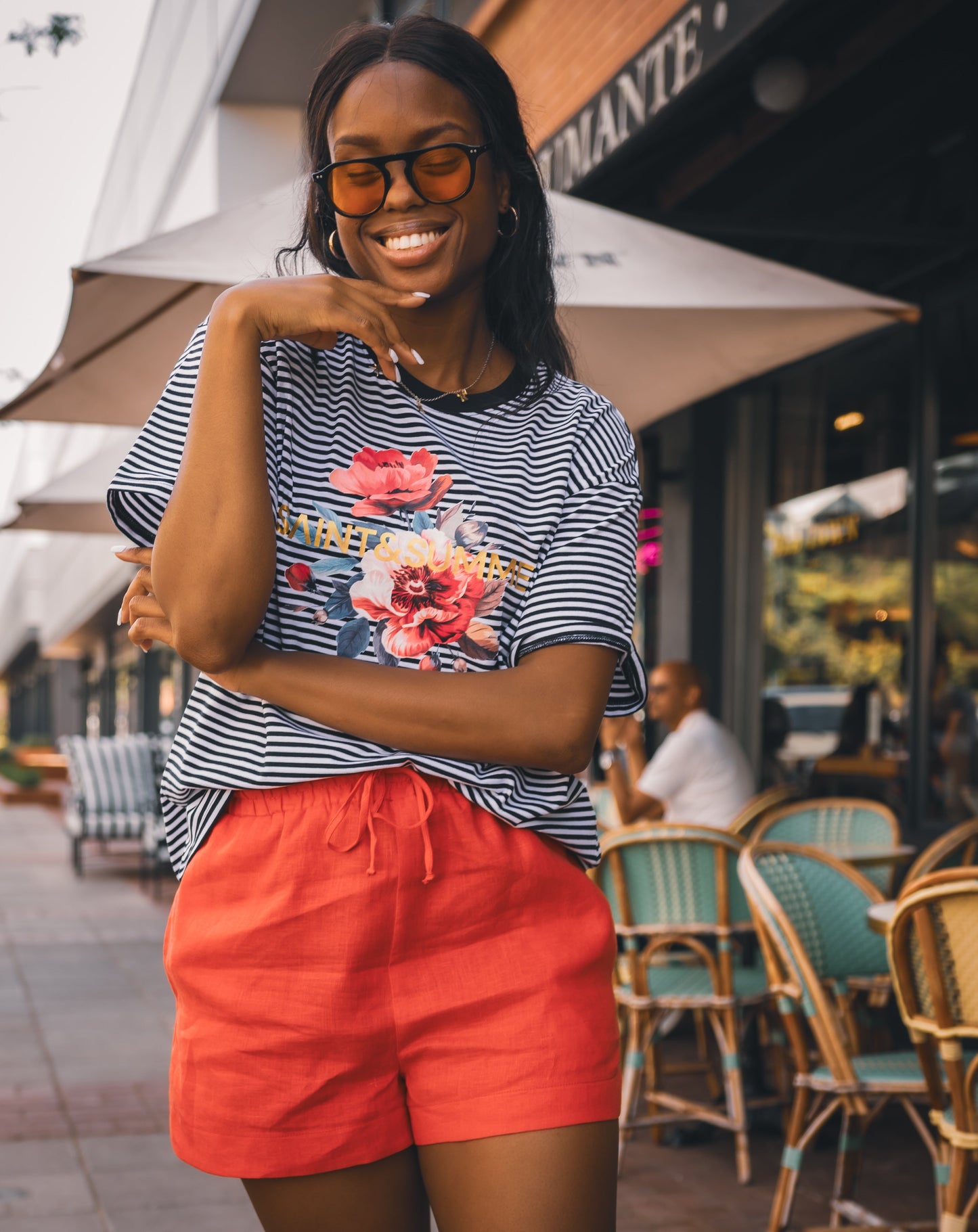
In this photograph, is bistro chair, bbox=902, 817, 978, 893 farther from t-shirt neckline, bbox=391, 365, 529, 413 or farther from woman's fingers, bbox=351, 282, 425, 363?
woman's fingers, bbox=351, 282, 425, 363

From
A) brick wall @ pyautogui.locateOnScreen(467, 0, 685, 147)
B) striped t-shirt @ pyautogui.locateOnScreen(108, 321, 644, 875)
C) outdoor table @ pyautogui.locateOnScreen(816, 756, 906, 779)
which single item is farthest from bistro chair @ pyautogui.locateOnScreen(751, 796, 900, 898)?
striped t-shirt @ pyautogui.locateOnScreen(108, 321, 644, 875)

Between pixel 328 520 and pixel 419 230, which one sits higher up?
pixel 419 230

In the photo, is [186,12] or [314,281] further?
[186,12]

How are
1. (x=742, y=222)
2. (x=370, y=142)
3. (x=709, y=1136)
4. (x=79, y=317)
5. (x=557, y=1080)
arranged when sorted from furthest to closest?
1. (x=742, y=222)
2. (x=709, y=1136)
3. (x=79, y=317)
4. (x=370, y=142)
5. (x=557, y=1080)

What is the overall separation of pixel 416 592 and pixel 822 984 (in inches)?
108

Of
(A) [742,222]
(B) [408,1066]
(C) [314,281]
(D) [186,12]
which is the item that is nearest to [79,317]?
(A) [742,222]

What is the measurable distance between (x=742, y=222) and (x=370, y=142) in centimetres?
451

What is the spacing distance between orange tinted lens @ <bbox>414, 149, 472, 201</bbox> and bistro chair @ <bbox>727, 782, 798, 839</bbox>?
4038mm

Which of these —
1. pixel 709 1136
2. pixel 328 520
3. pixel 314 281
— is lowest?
pixel 709 1136

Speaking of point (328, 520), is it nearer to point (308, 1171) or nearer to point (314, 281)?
point (314, 281)

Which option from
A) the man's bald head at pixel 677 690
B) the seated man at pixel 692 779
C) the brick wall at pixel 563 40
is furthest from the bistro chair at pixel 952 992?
the brick wall at pixel 563 40

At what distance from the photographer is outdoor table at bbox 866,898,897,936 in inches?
136

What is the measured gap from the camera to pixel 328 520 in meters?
1.54

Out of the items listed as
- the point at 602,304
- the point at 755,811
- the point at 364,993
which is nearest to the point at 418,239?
the point at 364,993
